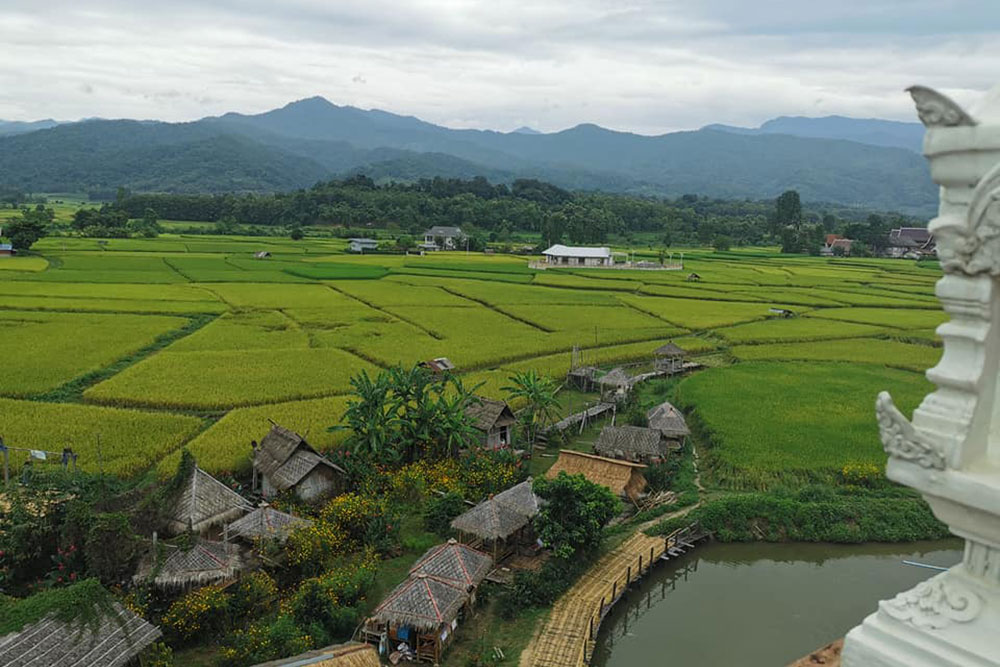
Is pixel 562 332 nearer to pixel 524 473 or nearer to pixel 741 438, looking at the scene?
pixel 741 438

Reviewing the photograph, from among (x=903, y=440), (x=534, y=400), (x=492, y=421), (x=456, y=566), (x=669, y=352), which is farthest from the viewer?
(x=669, y=352)

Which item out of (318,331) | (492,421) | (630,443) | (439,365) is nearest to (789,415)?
(630,443)

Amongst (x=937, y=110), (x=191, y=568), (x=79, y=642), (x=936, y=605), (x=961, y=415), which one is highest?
(x=937, y=110)

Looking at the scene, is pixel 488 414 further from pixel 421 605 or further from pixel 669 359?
pixel 669 359

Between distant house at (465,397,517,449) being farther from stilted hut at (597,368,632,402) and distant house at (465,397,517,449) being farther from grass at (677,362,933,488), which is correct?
grass at (677,362,933,488)

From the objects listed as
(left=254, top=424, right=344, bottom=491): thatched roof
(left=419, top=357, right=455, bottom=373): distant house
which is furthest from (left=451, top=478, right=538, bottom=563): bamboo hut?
(left=419, top=357, right=455, bottom=373): distant house

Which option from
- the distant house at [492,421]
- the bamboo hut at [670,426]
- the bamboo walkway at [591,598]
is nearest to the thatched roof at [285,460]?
the distant house at [492,421]

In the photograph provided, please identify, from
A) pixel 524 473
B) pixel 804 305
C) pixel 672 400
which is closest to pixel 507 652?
pixel 524 473

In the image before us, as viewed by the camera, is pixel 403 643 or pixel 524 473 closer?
pixel 403 643
